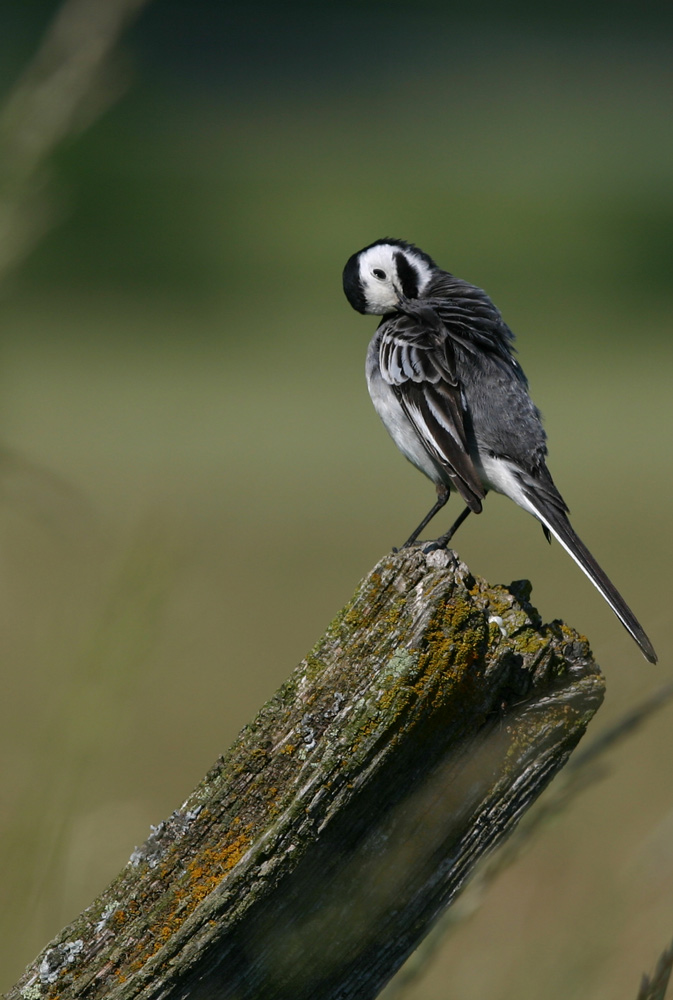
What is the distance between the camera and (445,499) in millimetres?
3752

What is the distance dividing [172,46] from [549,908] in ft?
83.5

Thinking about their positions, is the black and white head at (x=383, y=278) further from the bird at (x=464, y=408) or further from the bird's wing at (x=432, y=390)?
the bird's wing at (x=432, y=390)

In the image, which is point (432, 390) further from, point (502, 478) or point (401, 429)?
point (502, 478)

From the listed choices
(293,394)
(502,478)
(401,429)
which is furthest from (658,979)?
(293,394)

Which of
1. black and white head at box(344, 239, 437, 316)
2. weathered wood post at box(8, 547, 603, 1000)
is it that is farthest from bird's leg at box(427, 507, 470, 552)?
black and white head at box(344, 239, 437, 316)

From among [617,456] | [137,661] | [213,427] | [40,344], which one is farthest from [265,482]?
[137,661]

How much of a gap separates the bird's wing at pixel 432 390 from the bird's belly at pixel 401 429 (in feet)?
0.17

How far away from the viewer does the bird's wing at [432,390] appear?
3.29 metres

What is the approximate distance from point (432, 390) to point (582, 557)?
2.69 feet

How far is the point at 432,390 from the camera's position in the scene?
3.49 m

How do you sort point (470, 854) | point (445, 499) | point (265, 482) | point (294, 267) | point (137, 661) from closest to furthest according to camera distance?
point (137, 661), point (470, 854), point (445, 499), point (265, 482), point (294, 267)

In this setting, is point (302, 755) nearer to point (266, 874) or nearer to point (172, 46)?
point (266, 874)

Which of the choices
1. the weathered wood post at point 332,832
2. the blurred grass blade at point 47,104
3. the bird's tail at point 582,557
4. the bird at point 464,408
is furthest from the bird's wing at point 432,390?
the blurred grass blade at point 47,104

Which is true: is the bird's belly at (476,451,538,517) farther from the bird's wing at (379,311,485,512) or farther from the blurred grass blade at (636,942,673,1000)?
the blurred grass blade at (636,942,673,1000)
